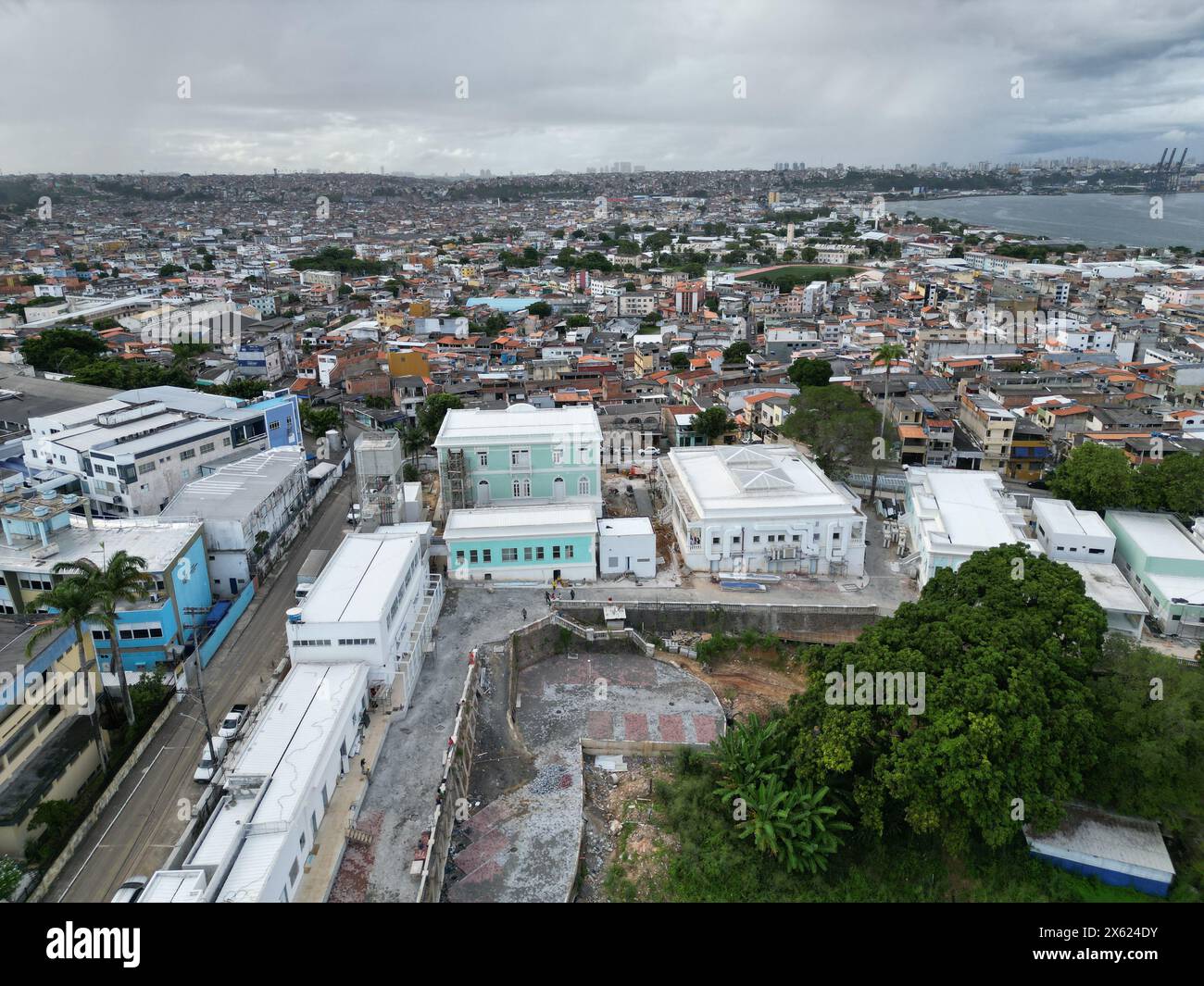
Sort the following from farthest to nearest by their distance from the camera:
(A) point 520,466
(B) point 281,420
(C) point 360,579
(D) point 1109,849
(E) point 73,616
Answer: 1. (B) point 281,420
2. (A) point 520,466
3. (C) point 360,579
4. (E) point 73,616
5. (D) point 1109,849

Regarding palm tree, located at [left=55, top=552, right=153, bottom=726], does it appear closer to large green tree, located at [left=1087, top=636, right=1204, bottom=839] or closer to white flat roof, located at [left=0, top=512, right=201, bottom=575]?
white flat roof, located at [left=0, top=512, right=201, bottom=575]

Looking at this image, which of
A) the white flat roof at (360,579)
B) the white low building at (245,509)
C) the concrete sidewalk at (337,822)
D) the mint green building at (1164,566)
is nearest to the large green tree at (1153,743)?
the mint green building at (1164,566)

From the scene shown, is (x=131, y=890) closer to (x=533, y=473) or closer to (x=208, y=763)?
(x=208, y=763)

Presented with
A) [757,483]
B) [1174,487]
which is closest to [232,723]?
[757,483]

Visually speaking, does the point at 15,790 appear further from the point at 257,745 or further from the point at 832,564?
the point at 832,564
